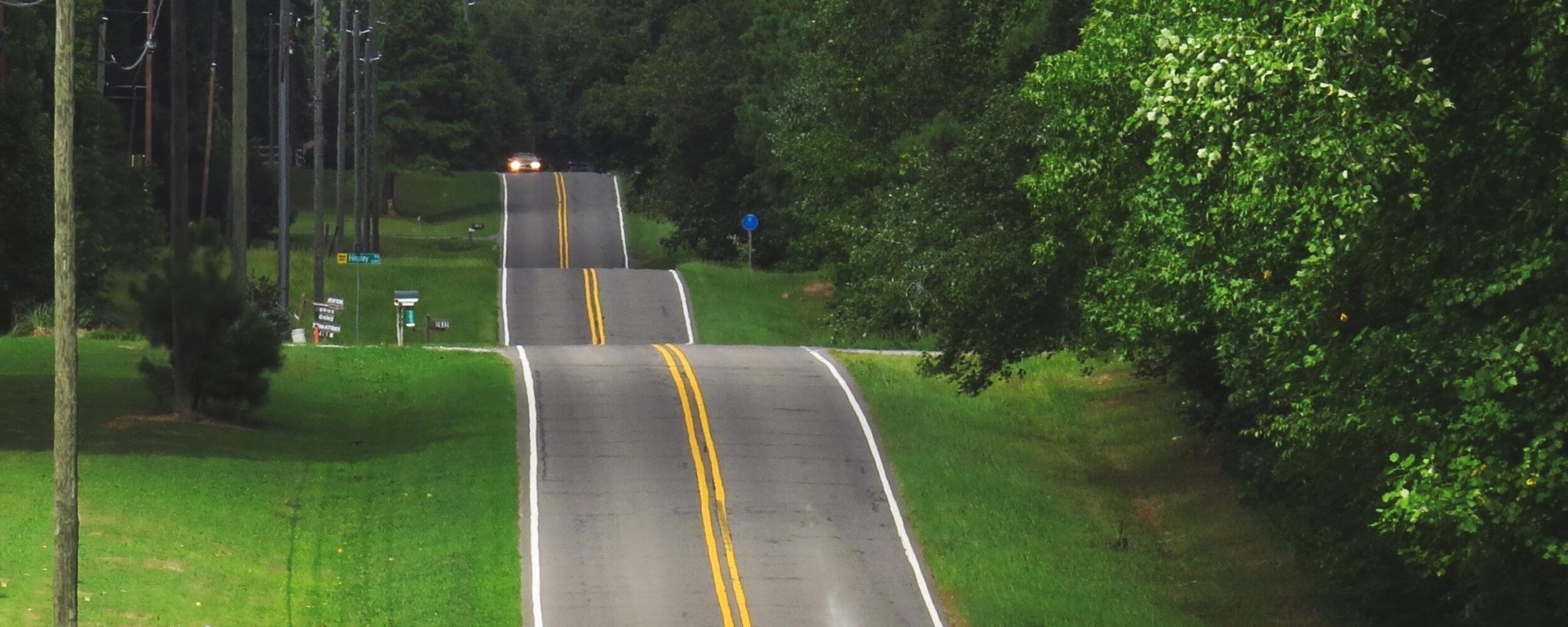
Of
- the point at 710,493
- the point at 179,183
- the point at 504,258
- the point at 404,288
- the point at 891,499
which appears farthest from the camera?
the point at 504,258

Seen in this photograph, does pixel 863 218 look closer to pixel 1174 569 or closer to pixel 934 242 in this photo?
pixel 934 242

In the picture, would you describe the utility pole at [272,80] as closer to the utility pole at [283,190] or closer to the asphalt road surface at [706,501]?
the utility pole at [283,190]

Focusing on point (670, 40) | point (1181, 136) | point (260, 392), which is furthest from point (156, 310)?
point (670, 40)

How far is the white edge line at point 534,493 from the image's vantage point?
2322 centimetres

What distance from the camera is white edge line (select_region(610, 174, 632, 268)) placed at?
263 feet

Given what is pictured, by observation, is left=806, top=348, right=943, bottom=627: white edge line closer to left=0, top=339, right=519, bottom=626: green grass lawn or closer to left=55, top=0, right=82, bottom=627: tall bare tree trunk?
left=0, top=339, right=519, bottom=626: green grass lawn

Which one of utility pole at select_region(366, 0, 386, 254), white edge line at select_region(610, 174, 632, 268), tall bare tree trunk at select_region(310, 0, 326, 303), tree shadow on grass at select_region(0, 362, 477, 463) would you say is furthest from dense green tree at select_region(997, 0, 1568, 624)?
white edge line at select_region(610, 174, 632, 268)

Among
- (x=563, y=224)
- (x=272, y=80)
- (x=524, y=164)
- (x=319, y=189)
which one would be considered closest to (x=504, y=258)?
(x=563, y=224)

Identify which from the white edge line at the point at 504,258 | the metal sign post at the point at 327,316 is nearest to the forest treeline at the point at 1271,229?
the metal sign post at the point at 327,316

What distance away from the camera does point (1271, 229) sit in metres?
16.4

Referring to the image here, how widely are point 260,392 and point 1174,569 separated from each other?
16364 millimetres

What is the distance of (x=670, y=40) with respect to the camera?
73.7m

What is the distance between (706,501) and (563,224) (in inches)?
2407

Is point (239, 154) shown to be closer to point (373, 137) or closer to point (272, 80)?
point (373, 137)
